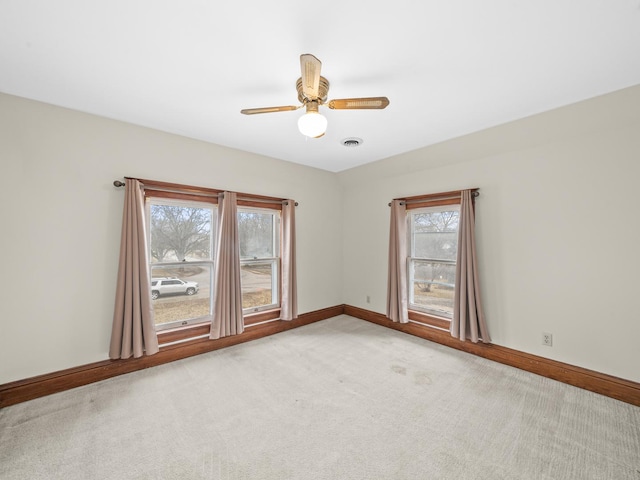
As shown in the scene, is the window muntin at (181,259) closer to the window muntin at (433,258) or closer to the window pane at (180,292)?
the window pane at (180,292)

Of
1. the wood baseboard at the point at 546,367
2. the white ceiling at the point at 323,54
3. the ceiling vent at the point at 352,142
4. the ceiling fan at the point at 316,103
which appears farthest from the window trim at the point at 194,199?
the wood baseboard at the point at 546,367

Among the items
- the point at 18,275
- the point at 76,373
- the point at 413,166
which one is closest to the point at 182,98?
the point at 18,275

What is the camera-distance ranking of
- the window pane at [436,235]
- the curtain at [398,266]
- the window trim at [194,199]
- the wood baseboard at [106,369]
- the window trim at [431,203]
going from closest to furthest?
the wood baseboard at [106,369]
the window trim at [194,199]
the window trim at [431,203]
the window pane at [436,235]
the curtain at [398,266]

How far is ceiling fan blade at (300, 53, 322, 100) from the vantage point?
1.38m

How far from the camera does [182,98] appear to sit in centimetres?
220

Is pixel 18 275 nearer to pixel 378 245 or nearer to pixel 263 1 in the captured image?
pixel 263 1

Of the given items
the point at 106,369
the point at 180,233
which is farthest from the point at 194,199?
the point at 106,369

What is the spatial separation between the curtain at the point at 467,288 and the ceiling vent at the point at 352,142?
1.37 meters

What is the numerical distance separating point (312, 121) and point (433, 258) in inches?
108

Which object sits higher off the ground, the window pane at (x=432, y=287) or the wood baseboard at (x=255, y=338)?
the window pane at (x=432, y=287)

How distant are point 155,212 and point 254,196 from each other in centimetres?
116

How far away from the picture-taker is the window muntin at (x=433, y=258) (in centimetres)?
350

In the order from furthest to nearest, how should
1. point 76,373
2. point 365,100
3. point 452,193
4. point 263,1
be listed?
point 452,193 → point 76,373 → point 365,100 → point 263,1

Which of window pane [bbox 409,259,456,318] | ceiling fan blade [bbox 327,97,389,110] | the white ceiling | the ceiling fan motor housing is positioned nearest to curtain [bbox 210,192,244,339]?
the white ceiling
